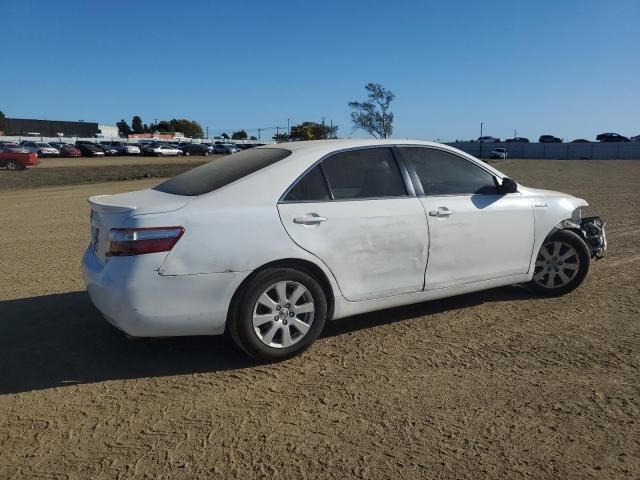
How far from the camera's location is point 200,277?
3562mm

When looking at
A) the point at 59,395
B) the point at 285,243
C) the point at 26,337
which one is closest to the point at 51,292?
the point at 26,337

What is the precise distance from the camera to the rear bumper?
3471 mm

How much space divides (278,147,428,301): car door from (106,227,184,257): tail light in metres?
0.78

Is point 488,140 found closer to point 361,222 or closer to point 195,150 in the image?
point 195,150

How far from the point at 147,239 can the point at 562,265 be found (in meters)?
3.97

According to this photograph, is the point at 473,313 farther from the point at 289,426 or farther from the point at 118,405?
the point at 118,405

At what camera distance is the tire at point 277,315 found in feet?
12.1

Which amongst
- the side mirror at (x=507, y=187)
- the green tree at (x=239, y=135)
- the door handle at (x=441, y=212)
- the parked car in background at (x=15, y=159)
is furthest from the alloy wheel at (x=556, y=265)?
the green tree at (x=239, y=135)

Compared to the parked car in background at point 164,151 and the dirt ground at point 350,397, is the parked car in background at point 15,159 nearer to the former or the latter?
the dirt ground at point 350,397

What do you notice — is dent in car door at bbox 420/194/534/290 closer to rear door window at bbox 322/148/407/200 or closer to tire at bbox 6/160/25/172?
rear door window at bbox 322/148/407/200

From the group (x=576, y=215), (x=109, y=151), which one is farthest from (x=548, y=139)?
(x=576, y=215)

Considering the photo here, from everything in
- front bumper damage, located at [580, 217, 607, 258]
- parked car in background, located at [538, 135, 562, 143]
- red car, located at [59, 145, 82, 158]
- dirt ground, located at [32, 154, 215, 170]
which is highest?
parked car in background, located at [538, 135, 562, 143]

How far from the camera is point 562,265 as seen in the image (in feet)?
17.5

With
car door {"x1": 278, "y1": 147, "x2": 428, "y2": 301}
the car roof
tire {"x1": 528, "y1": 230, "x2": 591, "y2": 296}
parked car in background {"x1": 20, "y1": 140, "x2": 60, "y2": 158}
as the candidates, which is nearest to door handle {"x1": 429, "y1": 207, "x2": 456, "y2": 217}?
car door {"x1": 278, "y1": 147, "x2": 428, "y2": 301}
